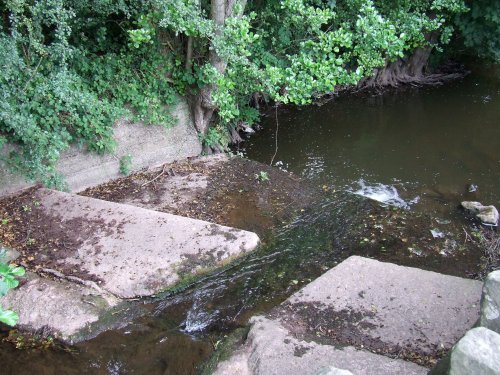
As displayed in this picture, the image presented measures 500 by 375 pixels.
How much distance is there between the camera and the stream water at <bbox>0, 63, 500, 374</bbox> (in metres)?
3.81

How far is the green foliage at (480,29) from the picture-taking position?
32.1 ft

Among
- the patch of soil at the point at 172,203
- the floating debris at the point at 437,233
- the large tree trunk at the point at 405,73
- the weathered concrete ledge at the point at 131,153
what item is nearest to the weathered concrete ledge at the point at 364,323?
the floating debris at the point at 437,233

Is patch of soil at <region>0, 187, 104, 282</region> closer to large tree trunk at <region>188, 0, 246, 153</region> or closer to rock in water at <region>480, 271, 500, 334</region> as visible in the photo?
large tree trunk at <region>188, 0, 246, 153</region>

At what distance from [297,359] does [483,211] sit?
407 centimetres

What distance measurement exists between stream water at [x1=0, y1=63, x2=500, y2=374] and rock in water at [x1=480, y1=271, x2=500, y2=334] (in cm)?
202

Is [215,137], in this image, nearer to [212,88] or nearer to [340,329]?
[212,88]

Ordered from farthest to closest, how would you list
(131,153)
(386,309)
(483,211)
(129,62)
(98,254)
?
(131,153) → (129,62) → (483,211) → (98,254) → (386,309)

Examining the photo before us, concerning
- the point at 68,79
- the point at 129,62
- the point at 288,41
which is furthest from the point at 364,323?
the point at 288,41

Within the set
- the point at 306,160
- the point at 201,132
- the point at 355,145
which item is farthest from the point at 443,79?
the point at 201,132

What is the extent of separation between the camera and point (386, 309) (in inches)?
149

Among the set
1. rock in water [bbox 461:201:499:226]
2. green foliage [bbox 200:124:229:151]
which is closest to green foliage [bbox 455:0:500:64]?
rock in water [bbox 461:201:499:226]

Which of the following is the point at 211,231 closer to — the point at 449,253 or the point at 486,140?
the point at 449,253

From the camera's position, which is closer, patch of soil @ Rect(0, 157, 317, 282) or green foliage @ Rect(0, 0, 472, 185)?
patch of soil @ Rect(0, 157, 317, 282)

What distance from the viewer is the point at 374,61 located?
7.62 metres
